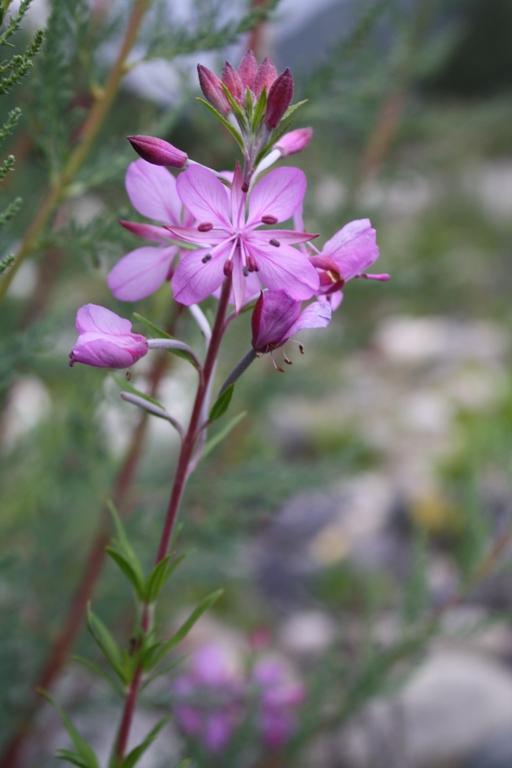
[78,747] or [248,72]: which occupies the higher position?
[248,72]

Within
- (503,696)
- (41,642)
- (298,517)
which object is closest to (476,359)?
(298,517)

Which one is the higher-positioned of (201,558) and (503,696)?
(503,696)

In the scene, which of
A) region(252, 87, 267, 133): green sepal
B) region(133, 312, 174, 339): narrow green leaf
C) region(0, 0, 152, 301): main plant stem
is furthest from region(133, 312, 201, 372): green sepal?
region(0, 0, 152, 301): main plant stem

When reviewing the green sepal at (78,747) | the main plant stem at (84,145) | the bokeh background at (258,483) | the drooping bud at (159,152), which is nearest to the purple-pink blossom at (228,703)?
the bokeh background at (258,483)

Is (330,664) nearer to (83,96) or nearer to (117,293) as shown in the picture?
(117,293)

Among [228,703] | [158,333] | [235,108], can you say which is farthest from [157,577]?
[228,703]

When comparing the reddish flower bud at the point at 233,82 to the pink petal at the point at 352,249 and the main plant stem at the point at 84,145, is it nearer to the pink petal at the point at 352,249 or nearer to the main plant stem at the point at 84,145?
the pink petal at the point at 352,249

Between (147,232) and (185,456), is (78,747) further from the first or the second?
(147,232)
